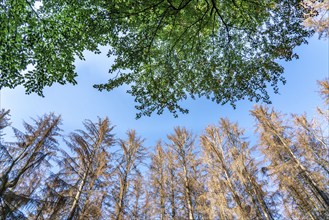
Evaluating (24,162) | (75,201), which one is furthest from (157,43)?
(24,162)

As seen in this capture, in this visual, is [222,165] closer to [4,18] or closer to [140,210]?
[140,210]

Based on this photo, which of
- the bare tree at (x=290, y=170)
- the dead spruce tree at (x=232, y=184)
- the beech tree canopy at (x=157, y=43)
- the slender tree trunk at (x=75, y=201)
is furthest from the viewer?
the bare tree at (x=290, y=170)

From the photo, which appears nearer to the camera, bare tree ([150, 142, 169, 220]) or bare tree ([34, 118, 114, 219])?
bare tree ([34, 118, 114, 219])

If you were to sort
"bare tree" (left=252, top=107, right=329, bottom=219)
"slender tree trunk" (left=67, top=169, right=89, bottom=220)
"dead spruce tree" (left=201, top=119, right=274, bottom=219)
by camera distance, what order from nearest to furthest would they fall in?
1. "slender tree trunk" (left=67, top=169, right=89, bottom=220)
2. "dead spruce tree" (left=201, top=119, right=274, bottom=219)
3. "bare tree" (left=252, top=107, right=329, bottom=219)

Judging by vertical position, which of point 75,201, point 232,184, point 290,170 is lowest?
point 75,201

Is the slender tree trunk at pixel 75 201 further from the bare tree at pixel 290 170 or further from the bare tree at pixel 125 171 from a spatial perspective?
the bare tree at pixel 290 170

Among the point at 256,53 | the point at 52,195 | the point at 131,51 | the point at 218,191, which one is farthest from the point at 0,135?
the point at 256,53

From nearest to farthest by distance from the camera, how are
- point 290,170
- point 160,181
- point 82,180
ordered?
point 82,180 < point 290,170 < point 160,181

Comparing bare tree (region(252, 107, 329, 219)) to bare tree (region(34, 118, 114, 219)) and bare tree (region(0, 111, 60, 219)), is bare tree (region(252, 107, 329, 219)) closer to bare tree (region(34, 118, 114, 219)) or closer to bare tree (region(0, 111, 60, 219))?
bare tree (region(34, 118, 114, 219))

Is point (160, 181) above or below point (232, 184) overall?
above

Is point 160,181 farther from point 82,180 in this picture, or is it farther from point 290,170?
point 290,170

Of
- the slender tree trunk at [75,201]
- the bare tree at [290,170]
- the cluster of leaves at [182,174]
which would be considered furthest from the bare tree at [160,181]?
the bare tree at [290,170]

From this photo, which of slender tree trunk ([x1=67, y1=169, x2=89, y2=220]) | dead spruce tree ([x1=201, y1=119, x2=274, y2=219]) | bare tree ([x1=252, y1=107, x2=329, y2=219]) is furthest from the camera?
bare tree ([x1=252, y1=107, x2=329, y2=219])

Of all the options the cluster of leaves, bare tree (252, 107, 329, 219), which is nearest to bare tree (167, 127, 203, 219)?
the cluster of leaves
